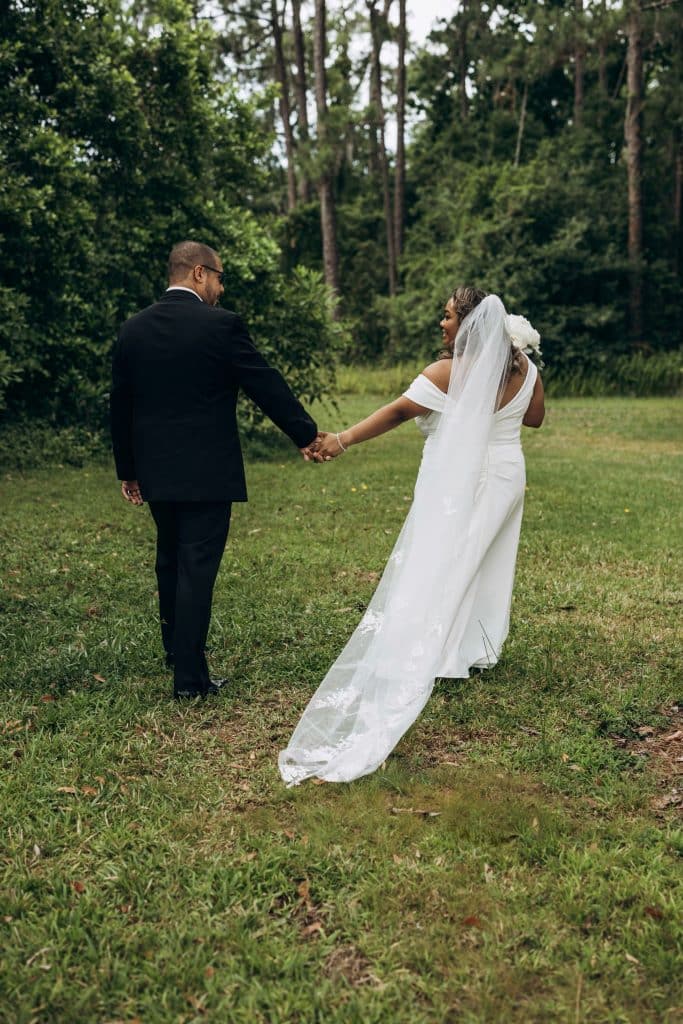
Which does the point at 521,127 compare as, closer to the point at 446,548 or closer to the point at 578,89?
the point at 578,89

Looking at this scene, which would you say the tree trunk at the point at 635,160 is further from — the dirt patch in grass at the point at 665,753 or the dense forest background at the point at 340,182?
the dirt patch in grass at the point at 665,753

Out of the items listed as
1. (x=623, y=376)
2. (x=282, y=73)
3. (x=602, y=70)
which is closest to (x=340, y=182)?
(x=282, y=73)

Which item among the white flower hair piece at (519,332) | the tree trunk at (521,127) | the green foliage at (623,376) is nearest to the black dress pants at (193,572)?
the white flower hair piece at (519,332)

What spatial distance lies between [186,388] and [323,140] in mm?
26252

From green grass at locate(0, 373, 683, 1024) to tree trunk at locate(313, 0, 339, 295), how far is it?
921 inches

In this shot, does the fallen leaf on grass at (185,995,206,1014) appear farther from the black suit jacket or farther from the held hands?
the held hands

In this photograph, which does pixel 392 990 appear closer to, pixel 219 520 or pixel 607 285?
pixel 219 520

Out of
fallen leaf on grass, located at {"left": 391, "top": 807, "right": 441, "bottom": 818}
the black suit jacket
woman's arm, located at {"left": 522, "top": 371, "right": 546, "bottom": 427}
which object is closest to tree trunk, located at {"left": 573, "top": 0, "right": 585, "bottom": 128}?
woman's arm, located at {"left": 522, "top": 371, "right": 546, "bottom": 427}

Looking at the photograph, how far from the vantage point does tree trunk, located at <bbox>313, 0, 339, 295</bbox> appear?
28047 millimetres

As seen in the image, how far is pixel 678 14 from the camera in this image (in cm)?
2553

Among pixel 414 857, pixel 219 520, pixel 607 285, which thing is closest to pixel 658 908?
pixel 414 857

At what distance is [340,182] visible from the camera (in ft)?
130

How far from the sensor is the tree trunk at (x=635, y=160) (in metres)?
25.6

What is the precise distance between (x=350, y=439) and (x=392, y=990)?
3199 mm
